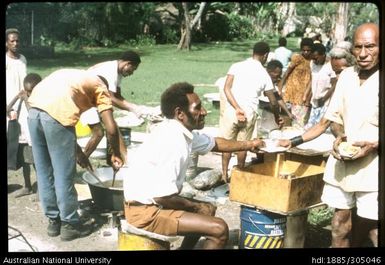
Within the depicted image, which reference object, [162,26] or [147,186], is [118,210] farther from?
[162,26]

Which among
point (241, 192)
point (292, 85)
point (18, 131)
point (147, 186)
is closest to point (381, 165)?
point (241, 192)

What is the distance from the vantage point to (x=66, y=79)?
4.10m

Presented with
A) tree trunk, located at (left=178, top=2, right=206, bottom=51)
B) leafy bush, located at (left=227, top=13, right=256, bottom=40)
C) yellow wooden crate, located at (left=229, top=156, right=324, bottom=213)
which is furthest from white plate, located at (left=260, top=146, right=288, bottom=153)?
tree trunk, located at (left=178, top=2, right=206, bottom=51)

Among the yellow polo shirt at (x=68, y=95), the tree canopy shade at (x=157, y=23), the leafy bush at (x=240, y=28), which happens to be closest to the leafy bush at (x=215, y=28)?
the tree canopy shade at (x=157, y=23)

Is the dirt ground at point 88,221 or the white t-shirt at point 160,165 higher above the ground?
the white t-shirt at point 160,165

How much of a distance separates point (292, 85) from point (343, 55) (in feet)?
7.53

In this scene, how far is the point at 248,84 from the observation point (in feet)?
18.7

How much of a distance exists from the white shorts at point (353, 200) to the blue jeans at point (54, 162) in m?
2.02

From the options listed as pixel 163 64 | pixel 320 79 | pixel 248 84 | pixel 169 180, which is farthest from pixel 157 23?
pixel 169 180

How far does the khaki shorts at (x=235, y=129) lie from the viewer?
18.8 feet

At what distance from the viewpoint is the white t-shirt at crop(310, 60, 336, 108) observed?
265 inches

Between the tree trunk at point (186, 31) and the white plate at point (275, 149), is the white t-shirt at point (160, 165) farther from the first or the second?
the tree trunk at point (186, 31)

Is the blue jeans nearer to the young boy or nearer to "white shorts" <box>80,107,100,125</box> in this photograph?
the young boy

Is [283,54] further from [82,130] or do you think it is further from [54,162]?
[54,162]
